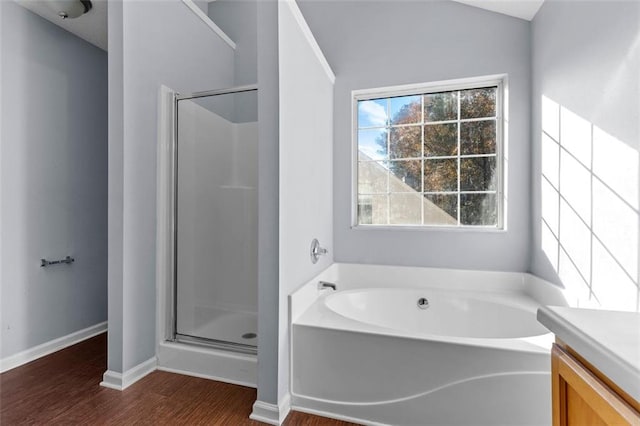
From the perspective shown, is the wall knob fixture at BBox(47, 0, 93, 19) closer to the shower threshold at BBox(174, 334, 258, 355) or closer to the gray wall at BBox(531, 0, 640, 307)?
the shower threshold at BBox(174, 334, 258, 355)

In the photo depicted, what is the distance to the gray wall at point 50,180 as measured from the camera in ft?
7.00

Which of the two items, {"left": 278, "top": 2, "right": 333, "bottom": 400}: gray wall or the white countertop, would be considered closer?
the white countertop

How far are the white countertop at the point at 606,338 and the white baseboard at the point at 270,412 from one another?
1.36m

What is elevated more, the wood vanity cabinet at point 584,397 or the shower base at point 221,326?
the wood vanity cabinet at point 584,397

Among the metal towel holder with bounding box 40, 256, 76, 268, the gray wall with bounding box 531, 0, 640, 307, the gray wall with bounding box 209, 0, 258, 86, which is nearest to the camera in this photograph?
the gray wall with bounding box 531, 0, 640, 307

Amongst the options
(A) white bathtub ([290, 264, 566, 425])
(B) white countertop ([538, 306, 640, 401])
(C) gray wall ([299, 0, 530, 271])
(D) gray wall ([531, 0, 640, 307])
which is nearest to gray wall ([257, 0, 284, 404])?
(A) white bathtub ([290, 264, 566, 425])

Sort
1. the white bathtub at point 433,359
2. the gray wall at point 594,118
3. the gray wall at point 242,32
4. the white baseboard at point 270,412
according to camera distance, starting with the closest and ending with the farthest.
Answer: the gray wall at point 594,118 → the white bathtub at point 433,359 → the white baseboard at point 270,412 → the gray wall at point 242,32

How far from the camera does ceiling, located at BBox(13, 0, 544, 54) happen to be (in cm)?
210

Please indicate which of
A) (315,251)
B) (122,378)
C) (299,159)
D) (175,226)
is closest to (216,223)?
(175,226)

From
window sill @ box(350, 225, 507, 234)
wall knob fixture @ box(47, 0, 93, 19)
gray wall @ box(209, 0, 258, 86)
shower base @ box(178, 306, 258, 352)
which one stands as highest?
gray wall @ box(209, 0, 258, 86)

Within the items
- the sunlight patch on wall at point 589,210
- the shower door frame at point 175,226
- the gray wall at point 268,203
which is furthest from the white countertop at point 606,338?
the shower door frame at point 175,226

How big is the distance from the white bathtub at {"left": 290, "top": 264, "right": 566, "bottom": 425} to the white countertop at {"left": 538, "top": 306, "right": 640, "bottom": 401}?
841 millimetres

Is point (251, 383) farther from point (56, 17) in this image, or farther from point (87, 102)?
point (56, 17)

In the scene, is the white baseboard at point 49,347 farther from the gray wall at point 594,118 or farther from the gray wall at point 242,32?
the gray wall at point 594,118
